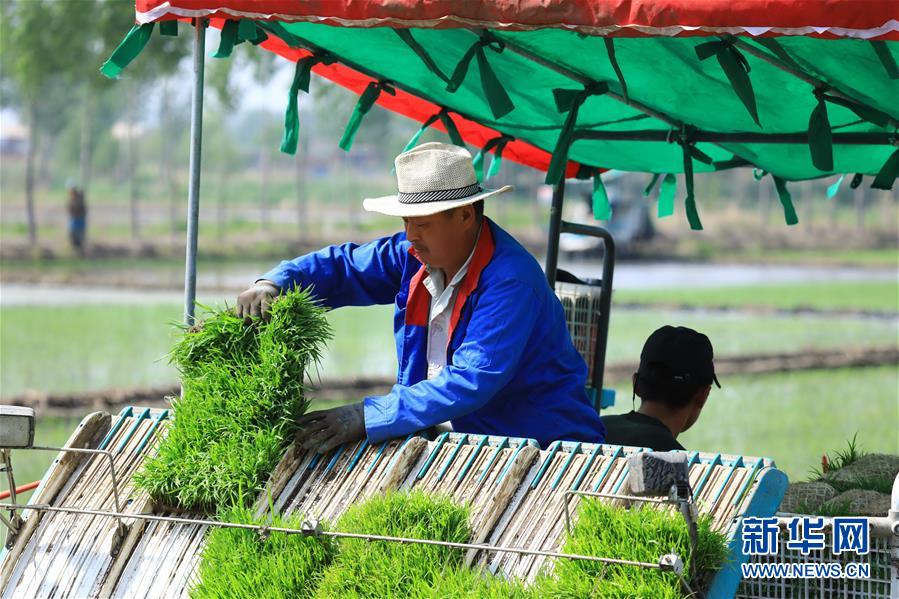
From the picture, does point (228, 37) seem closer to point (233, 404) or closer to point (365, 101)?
point (233, 404)

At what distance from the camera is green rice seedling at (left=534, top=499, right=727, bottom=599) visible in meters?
2.85

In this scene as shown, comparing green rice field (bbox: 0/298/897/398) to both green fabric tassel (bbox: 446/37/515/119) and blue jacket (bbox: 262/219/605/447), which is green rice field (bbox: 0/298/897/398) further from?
green fabric tassel (bbox: 446/37/515/119)

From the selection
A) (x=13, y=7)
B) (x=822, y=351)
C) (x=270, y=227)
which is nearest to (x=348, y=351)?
(x=822, y=351)

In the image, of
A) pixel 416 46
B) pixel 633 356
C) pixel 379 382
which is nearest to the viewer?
pixel 416 46

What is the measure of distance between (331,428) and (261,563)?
489 millimetres

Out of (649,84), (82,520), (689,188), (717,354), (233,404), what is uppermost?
(649,84)

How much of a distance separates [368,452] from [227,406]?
419 mm

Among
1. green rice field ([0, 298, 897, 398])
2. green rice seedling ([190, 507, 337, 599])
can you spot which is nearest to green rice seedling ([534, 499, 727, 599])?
→ green rice seedling ([190, 507, 337, 599])

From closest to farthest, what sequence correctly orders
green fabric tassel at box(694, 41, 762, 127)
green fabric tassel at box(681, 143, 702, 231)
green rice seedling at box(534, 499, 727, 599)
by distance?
green rice seedling at box(534, 499, 727, 599) < green fabric tassel at box(694, 41, 762, 127) < green fabric tassel at box(681, 143, 702, 231)

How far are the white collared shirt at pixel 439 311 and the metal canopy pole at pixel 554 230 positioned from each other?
83.4 inches

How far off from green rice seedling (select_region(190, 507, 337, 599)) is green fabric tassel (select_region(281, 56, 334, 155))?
1704mm

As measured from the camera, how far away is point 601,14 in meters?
3.27

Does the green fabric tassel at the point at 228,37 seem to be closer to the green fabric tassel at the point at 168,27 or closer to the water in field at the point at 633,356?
the green fabric tassel at the point at 168,27

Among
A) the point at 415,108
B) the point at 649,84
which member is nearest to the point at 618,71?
the point at 649,84
